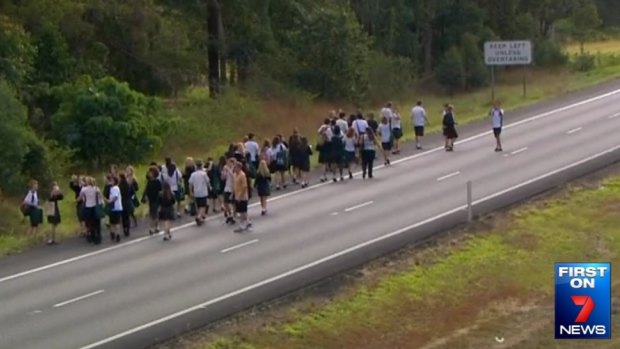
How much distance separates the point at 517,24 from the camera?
66.1 meters

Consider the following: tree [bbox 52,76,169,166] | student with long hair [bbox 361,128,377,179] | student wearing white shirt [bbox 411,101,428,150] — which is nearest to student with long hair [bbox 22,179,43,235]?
student with long hair [bbox 361,128,377,179]

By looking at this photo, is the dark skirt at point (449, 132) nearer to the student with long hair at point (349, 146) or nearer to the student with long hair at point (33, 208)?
the student with long hair at point (349, 146)

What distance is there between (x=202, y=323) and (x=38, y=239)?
760cm

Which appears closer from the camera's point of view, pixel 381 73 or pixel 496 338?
pixel 496 338

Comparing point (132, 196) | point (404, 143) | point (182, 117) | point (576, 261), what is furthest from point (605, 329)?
point (182, 117)

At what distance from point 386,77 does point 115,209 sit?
103ft

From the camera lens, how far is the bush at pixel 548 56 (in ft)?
209

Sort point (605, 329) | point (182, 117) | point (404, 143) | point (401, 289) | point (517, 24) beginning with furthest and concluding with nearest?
point (517, 24)
point (182, 117)
point (404, 143)
point (401, 289)
point (605, 329)

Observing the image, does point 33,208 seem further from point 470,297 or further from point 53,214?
point 470,297

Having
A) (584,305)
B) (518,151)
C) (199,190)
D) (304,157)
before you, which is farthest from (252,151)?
(584,305)

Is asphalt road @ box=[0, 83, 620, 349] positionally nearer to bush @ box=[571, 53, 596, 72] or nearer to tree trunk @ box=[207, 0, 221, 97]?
tree trunk @ box=[207, 0, 221, 97]

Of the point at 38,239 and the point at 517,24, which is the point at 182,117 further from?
the point at 517,24

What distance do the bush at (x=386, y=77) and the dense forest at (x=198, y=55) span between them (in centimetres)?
7

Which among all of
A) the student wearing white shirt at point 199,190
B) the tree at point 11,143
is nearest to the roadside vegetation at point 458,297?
the student wearing white shirt at point 199,190
